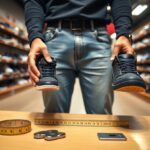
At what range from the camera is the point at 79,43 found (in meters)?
1.17

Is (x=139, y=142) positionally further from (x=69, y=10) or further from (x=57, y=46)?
(x=69, y=10)

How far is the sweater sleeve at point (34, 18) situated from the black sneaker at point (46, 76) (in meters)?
0.12

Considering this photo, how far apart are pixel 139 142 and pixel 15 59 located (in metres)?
6.34

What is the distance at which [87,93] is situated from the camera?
3.93 feet

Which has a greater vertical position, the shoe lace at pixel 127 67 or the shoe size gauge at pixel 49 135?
the shoe lace at pixel 127 67

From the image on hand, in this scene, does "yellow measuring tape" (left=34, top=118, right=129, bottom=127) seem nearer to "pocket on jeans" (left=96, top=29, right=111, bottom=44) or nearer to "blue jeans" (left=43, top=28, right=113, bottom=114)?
"blue jeans" (left=43, top=28, right=113, bottom=114)

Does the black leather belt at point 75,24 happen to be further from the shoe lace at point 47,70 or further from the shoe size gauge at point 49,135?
the shoe size gauge at point 49,135

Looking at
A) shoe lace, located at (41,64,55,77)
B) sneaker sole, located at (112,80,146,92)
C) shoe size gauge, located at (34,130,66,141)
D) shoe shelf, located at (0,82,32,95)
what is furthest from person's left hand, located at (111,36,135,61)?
shoe shelf, located at (0,82,32,95)

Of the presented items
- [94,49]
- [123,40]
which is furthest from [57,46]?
[123,40]

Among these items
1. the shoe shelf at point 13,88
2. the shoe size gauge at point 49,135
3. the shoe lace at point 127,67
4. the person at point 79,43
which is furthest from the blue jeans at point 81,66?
the shoe shelf at point 13,88

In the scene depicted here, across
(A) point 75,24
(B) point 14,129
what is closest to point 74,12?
(A) point 75,24

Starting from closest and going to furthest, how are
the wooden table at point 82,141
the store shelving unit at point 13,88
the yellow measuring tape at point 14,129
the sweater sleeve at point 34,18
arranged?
the wooden table at point 82,141 → the yellow measuring tape at point 14,129 → the sweater sleeve at point 34,18 → the store shelving unit at point 13,88

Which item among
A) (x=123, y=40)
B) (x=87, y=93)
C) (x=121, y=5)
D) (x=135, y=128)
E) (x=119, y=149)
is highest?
(x=121, y=5)

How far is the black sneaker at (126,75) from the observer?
0.91 meters
